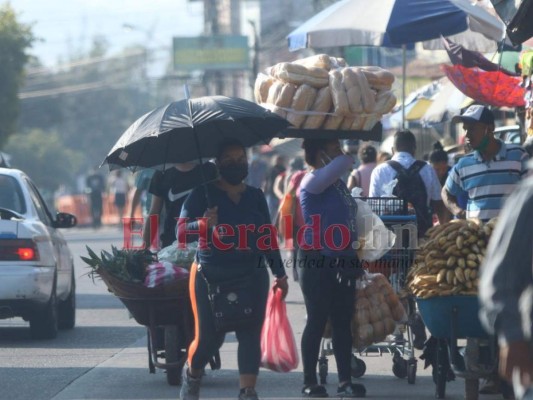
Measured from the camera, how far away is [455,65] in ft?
41.3

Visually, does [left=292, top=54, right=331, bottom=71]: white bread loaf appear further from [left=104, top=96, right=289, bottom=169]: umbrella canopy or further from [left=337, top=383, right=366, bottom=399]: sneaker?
[left=337, top=383, right=366, bottom=399]: sneaker

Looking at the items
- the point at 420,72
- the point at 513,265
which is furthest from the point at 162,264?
the point at 420,72

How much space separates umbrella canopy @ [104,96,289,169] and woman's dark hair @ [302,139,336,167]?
Answer: 0.24 m

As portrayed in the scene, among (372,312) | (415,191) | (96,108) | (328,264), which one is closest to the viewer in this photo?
(328,264)

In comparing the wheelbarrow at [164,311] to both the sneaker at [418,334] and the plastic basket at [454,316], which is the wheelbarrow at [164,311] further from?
the sneaker at [418,334]

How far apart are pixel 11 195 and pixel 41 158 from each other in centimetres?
7902

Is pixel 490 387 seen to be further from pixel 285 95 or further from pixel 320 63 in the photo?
pixel 320 63

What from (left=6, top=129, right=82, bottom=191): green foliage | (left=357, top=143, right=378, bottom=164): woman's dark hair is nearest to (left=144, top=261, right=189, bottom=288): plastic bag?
(left=357, top=143, right=378, bottom=164): woman's dark hair

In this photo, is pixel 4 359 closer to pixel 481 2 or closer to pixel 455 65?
pixel 455 65

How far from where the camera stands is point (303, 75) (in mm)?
9617

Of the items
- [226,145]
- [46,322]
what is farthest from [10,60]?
[226,145]

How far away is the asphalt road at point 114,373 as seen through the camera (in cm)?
943

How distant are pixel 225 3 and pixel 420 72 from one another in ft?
190

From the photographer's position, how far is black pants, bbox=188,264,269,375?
7.84 metres
